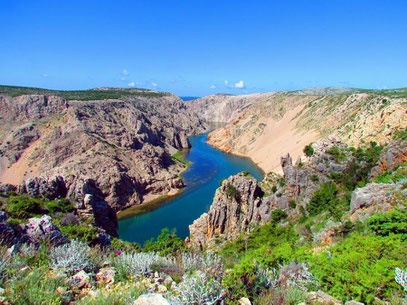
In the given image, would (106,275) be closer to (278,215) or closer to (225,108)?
(278,215)

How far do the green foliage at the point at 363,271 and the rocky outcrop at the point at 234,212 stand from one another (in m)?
19.7

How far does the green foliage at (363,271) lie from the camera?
748 cm

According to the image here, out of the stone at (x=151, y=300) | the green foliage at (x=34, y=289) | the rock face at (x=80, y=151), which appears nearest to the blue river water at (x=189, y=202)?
the rock face at (x=80, y=151)

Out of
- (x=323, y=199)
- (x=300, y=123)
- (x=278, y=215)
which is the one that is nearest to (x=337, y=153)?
(x=323, y=199)

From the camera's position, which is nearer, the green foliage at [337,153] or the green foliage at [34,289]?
the green foliage at [34,289]

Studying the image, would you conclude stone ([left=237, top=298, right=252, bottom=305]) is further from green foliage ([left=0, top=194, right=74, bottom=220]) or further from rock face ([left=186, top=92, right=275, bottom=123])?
rock face ([left=186, top=92, right=275, bottom=123])

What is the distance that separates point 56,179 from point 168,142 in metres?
71.5

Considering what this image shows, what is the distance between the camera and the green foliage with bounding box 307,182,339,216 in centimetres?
2428

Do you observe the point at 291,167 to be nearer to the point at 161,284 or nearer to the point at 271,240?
the point at 271,240

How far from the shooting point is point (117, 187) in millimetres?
47781

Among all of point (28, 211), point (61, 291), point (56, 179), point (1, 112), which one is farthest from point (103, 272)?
point (1, 112)

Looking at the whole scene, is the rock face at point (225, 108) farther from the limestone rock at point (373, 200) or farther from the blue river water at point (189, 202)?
the limestone rock at point (373, 200)

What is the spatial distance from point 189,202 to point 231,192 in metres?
19.2

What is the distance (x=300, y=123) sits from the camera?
80062 millimetres
